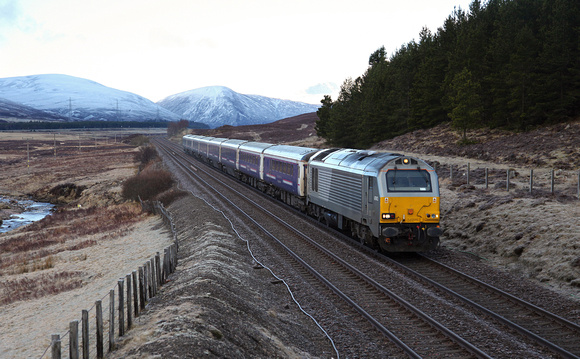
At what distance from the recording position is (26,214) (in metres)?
48.7

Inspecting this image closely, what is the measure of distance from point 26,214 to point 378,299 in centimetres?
4493

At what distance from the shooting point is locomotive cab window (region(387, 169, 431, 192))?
18.5 meters

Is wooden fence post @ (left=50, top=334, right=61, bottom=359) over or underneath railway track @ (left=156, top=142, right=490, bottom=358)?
over

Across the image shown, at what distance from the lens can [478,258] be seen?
1869cm

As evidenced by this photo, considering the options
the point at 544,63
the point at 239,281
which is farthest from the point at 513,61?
the point at 239,281

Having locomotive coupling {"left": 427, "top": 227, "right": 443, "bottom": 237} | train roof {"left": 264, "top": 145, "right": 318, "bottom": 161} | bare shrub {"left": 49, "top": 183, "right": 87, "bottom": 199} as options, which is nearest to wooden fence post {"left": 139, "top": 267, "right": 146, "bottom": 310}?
locomotive coupling {"left": 427, "top": 227, "right": 443, "bottom": 237}

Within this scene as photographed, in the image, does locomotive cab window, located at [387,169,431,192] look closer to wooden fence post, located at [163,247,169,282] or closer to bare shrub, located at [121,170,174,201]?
wooden fence post, located at [163,247,169,282]

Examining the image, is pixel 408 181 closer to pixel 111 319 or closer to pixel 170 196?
pixel 111 319

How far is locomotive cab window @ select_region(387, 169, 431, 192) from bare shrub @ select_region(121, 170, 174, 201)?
96.3ft

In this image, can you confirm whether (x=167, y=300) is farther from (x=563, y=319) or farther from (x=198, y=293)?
(x=563, y=319)

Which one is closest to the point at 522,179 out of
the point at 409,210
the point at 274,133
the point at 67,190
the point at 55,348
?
the point at 409,210

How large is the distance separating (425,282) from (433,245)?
3.53 m

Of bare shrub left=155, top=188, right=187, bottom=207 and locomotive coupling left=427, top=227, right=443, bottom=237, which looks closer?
locomotive coupling left=427, top=227, right=443, bottom=237

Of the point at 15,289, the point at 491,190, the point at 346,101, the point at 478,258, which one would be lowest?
the point at 15,289
